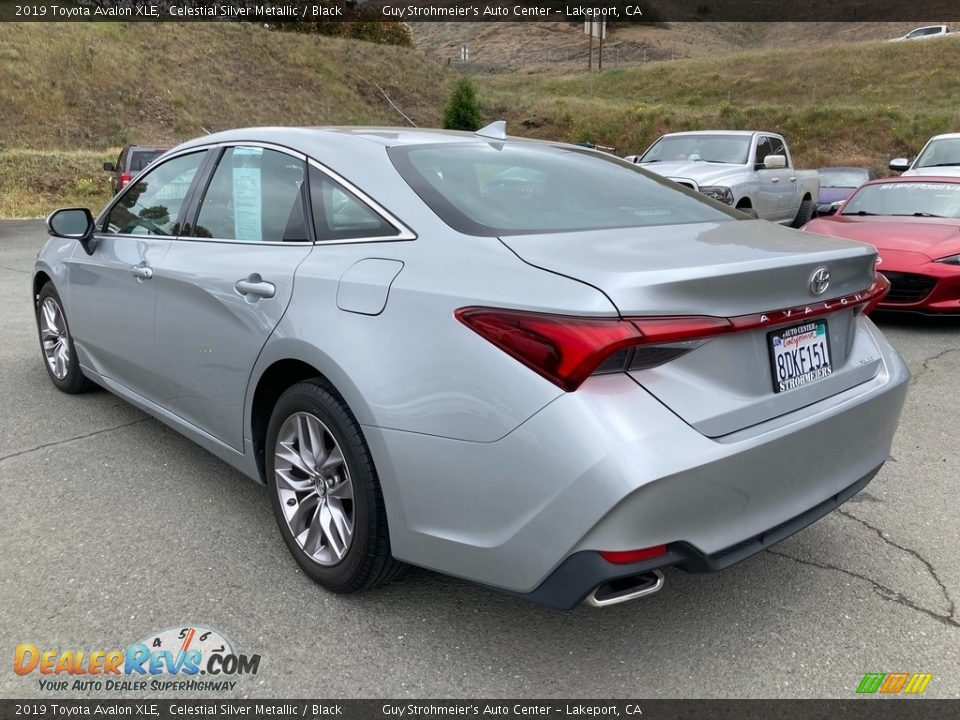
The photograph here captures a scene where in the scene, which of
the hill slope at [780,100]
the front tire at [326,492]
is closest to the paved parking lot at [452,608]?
the front tire at [326,492]

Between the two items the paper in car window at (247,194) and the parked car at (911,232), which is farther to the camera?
the parked car at (911,232)

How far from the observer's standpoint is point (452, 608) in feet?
8.96

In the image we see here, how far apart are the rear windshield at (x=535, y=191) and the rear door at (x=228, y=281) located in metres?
0.53

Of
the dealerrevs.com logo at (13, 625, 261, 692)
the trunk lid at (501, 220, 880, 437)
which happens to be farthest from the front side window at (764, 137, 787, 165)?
the dealerrevs.com logo at (13, 625, 261, 692)

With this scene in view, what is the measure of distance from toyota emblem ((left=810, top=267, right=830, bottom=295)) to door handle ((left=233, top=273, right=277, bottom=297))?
1787mm

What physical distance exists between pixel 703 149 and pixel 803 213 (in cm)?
274

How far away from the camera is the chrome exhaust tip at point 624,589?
2.09 meters

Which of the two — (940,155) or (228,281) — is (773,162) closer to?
(940,155)

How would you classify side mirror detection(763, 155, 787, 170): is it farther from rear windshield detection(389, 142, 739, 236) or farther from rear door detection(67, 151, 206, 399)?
rear door detection(67, 151, 206, 399)

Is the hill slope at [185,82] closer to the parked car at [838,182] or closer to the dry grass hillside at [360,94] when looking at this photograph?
the dry grass hillside at [360,94]

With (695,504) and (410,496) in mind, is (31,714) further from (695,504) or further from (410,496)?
(695,504)

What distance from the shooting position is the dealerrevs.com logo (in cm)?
235

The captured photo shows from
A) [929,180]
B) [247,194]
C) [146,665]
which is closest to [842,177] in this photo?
[929,180]

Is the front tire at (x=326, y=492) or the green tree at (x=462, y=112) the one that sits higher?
the green tree at (x=462, y=112)
